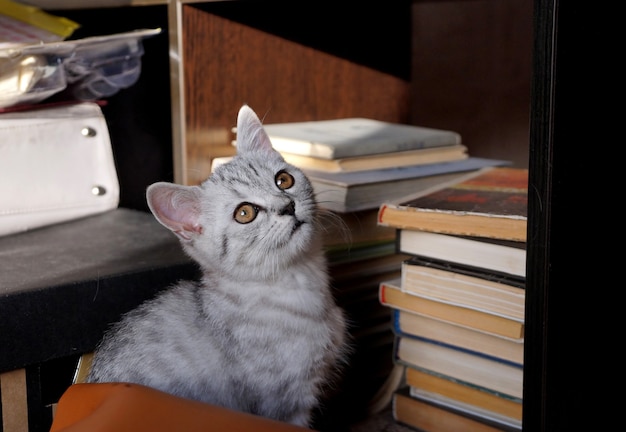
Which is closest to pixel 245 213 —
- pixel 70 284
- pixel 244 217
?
pixel 244 217

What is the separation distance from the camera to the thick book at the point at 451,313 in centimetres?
89

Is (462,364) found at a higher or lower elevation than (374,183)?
lower

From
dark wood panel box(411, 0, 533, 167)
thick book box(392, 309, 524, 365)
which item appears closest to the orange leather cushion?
thick book box(392, 309, 524, 365)

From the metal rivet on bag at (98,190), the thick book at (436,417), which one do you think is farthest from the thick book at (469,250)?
the metal rivet on bag at (98,190)

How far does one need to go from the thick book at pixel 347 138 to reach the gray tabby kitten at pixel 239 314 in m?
0.21

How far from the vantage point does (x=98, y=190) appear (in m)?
1.15

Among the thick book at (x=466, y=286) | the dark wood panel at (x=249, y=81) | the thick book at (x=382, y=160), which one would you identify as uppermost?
the dark wood panel at (x=249, y=81)

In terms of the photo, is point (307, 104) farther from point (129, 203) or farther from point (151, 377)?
point (151, 377)

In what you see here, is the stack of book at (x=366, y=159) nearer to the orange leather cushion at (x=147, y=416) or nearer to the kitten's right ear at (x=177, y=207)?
the kitten's right ear at (x=177, y=207)

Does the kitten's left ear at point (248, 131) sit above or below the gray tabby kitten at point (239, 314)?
above

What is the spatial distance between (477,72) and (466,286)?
24.4 inches

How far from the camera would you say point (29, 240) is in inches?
42.3

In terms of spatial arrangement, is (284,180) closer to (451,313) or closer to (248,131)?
(248,131)

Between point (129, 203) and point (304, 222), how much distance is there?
1.82 ft
